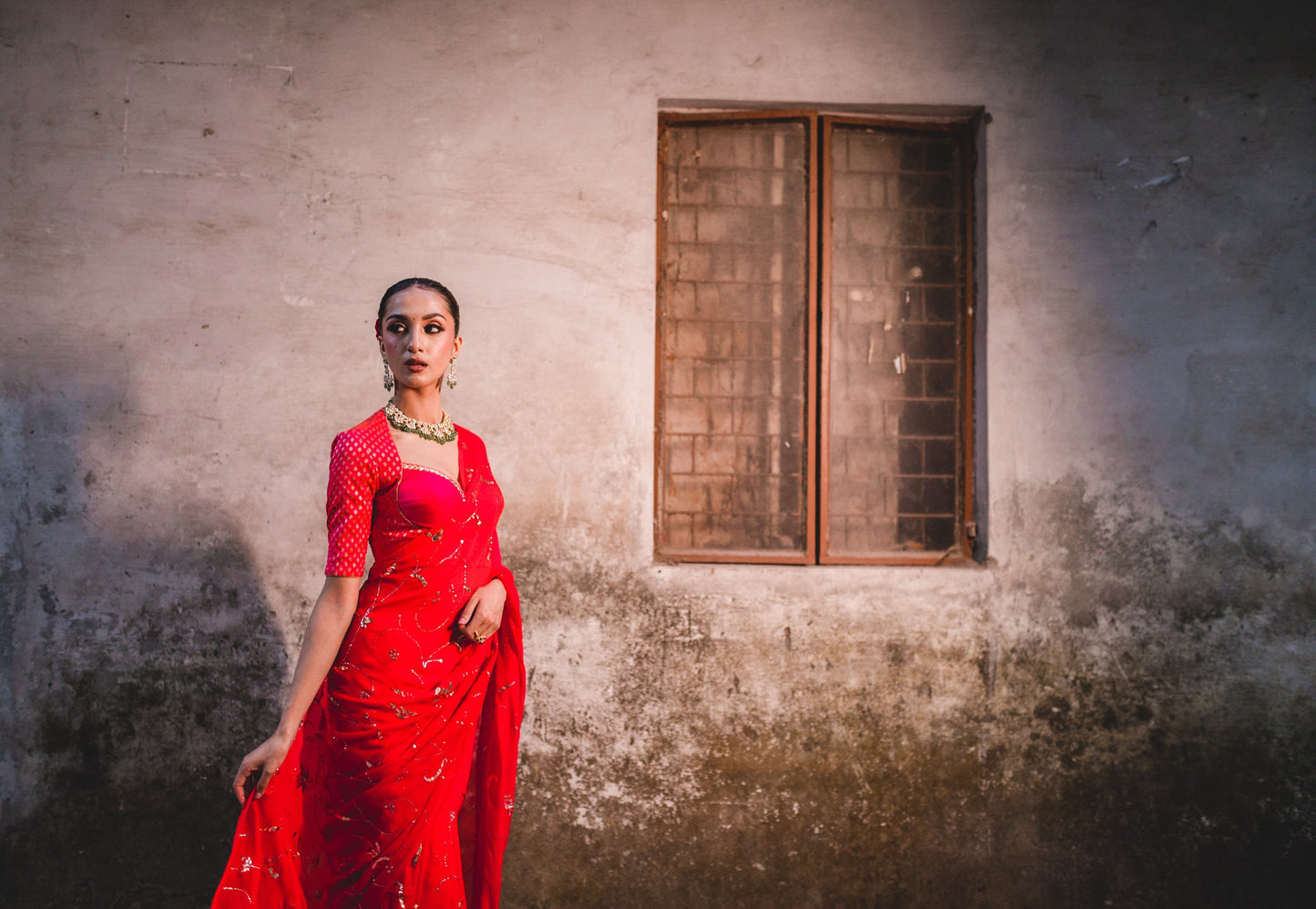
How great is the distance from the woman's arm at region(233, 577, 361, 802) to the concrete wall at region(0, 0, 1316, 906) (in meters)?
0.98

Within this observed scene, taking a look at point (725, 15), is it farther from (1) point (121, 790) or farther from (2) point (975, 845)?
(1) point (121, 790)

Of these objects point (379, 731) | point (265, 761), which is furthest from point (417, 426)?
point (265, 761)

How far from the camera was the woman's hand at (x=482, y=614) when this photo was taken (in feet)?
6.73

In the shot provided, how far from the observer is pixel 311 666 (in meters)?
1.85

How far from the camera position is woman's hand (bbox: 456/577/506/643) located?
6.73 ft

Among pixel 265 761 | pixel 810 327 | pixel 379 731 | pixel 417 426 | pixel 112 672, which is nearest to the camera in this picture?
pixel 265 761

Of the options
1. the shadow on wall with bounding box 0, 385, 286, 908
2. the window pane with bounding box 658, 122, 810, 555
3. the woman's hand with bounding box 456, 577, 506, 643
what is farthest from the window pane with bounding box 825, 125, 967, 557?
the shadow on wall with bounding box 0, 385, 286, 908

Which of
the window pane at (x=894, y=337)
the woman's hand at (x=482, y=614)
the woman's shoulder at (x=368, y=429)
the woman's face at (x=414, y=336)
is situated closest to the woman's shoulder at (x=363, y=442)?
the woman's shoulder at (x=368, y=429)

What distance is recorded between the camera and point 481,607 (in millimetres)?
2064

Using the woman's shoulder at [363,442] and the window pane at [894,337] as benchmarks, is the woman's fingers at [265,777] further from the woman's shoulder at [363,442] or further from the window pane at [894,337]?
the window pane at [894,337]

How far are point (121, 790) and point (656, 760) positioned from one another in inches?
81.1

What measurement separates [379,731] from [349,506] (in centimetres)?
61

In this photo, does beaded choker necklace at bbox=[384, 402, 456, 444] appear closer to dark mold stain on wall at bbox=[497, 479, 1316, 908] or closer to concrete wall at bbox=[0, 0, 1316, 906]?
concrete wall at bbox=[0, 0, 1316, 906]

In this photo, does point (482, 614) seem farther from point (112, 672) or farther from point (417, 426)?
point (112, 672)
